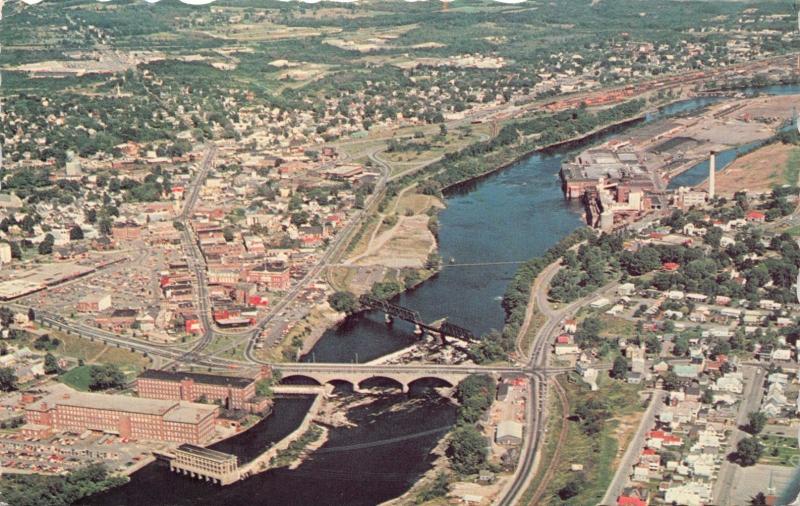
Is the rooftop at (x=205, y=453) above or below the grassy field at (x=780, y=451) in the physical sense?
below

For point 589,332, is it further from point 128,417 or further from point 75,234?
point 75,234

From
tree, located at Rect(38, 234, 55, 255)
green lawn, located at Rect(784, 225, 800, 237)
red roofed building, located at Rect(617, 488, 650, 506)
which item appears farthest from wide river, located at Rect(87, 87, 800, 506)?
tree, located at Rect(38, 234, 55, 255)

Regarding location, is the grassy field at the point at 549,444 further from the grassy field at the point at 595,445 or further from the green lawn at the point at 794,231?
the green lawn at the point at 794,231

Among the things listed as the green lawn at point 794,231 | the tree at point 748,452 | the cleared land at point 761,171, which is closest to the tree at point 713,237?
the green lawn at point 794,231

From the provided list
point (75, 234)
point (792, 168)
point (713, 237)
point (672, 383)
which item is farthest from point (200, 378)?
point (792, 168)

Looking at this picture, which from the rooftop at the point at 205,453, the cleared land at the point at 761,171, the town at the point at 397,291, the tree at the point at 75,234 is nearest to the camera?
the town at the point at 397,291

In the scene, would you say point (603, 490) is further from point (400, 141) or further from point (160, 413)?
point (400, 141)

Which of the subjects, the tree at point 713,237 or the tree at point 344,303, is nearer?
the tree at point 344,303
